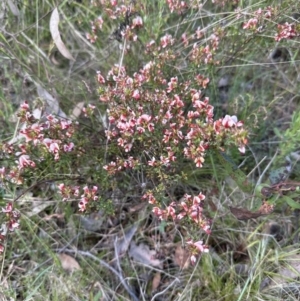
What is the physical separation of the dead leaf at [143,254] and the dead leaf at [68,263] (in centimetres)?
20

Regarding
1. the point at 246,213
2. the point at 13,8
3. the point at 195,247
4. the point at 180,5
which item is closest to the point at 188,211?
the point at 195,247

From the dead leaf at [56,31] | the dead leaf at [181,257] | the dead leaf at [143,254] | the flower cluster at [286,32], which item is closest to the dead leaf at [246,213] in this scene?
the dead leaf at [181,257]

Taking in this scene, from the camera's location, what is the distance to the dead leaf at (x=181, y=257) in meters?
1.68

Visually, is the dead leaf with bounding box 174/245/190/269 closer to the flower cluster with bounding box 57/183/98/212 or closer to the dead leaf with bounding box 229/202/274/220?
the dead leaf with bounding box 229/202/274/220

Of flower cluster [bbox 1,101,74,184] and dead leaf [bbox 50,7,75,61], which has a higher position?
dead leaf [bbox 50,7,75,61]

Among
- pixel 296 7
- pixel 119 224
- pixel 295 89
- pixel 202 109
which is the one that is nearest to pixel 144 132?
pixel 202 109

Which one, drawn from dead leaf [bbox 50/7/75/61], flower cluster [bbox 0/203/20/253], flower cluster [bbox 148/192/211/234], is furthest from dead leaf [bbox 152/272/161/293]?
dead leaf [bbox 50/7/75/61]

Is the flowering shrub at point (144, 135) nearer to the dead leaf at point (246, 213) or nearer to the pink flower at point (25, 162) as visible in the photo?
the pink flower at point (25, 162)

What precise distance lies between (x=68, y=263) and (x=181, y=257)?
412 millimetres

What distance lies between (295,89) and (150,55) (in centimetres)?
63

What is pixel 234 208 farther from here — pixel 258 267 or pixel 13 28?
pixel 13 28

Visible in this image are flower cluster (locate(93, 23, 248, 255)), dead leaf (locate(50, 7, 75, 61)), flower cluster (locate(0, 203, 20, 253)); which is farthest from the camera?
dead leaf (locate(50, 7, 75, 61))

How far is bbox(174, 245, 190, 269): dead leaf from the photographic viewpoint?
168 centimetres

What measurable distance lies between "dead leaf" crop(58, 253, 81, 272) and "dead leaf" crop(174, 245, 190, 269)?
0.35 m
